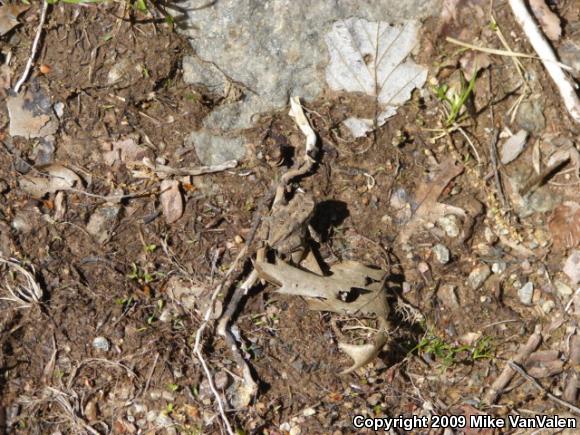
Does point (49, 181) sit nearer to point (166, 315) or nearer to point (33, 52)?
point (33, 52)

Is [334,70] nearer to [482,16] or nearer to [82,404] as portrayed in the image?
[482,16]

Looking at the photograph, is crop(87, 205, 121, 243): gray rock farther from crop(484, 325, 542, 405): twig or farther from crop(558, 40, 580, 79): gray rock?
crop(558, 40, 580, 79): gray rock

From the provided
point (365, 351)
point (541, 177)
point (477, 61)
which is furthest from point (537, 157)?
point (365, 351)

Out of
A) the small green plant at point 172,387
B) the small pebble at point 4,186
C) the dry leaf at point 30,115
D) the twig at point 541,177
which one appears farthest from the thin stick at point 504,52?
the small pebble at point 4,186

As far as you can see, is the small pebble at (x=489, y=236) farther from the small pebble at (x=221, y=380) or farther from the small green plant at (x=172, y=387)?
the small green plant at (x=172, y=387)

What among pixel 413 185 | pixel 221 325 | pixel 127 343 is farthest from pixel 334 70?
pixel 127 343

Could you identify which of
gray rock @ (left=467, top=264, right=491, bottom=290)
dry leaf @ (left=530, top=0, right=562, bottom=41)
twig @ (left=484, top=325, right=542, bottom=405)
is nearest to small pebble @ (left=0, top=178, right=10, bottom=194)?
gray rock @ (left=467, top=264, right=491, bottom=290)
